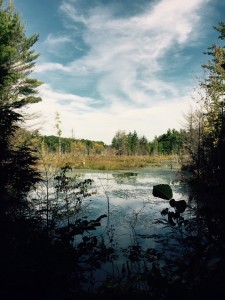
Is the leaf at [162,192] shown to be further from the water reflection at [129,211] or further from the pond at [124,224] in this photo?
the water reflection at [129,211]

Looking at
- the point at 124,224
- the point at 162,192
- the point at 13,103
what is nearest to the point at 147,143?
the point at 13,103

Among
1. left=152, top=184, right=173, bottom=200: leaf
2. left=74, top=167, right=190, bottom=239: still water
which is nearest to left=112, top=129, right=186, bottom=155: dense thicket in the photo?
left=74, top=167, right=190, bottom=239: still water

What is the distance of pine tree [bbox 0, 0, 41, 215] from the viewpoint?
546 centimetres

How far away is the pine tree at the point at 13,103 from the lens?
5465 mm

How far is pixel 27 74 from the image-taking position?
73.0ft

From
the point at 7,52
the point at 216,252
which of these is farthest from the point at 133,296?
the point at 7,52

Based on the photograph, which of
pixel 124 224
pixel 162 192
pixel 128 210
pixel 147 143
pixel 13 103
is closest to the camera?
pixel 162 192

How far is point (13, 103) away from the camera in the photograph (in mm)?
14469

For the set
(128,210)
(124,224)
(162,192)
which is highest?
(162,192)

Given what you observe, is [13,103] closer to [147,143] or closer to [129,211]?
[129,211]

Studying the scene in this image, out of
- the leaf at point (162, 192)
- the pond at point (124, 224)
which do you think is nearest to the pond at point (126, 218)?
the pond at point (124, 224)

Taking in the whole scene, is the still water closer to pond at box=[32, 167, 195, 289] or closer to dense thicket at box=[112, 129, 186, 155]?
pond at box=[32, 167, 195, 289]

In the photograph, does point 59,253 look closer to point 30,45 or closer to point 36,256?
point 36,256

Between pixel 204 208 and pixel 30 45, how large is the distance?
911 inches
